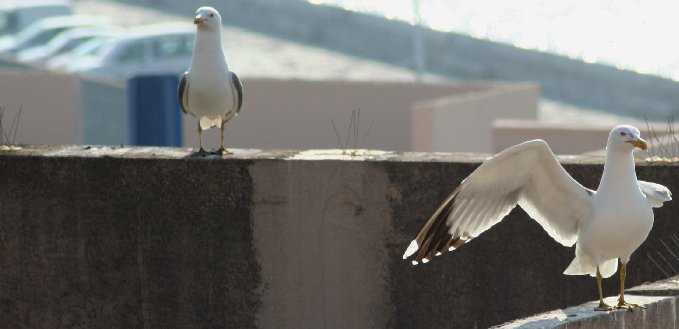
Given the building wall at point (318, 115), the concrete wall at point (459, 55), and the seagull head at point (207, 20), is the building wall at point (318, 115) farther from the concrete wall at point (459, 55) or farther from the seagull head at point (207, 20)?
the concrete wall at point (459, 55)

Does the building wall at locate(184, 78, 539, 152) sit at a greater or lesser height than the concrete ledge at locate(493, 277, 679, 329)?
greater

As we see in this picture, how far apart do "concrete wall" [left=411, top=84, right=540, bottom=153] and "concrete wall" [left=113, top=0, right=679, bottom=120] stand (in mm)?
13541

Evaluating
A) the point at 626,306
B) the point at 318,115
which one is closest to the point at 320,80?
the point at 318,115

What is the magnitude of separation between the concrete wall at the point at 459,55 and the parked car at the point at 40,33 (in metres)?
5.78

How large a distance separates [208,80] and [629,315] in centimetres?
333

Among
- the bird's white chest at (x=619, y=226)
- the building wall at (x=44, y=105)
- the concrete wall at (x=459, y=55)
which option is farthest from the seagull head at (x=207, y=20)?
the concrete wall at (x=459, y=55)

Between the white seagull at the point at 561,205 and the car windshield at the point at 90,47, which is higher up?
the car windshield at the point at 90,47

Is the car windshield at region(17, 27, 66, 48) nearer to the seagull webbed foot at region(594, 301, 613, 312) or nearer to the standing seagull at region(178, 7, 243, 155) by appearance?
the standing seagull at region(178, 7, 243, 155)

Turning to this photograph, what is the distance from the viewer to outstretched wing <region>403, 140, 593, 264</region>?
8039 mm

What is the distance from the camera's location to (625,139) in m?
7.65

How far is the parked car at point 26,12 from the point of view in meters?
39.7

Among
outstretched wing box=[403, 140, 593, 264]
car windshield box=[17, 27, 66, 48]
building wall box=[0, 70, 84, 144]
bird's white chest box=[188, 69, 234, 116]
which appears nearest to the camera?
outstretched wing box=[403, 140, 593, 264]

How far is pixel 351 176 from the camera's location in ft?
28.2

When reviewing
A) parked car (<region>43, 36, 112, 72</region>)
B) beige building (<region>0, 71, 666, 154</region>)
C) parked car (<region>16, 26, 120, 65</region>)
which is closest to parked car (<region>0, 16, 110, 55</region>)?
parked car (<region>16, 26, 120, 65</region>)
